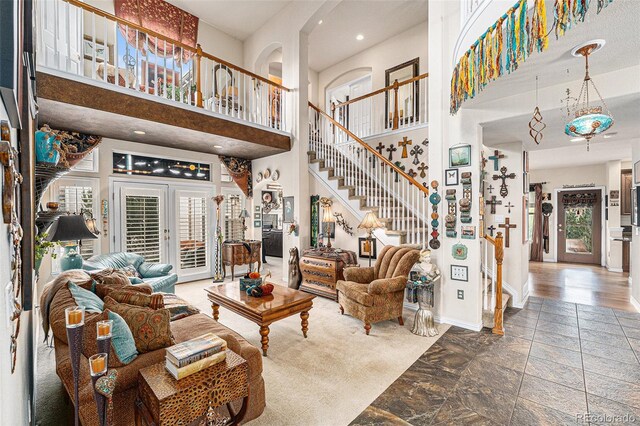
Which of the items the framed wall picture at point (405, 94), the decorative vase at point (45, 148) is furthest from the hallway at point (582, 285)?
the decorative vase at point (45, 148)

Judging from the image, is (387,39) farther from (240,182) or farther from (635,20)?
(635,20)

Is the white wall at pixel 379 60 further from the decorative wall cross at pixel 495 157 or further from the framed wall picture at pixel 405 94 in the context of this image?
the decorative wall cross at pixel 495 157

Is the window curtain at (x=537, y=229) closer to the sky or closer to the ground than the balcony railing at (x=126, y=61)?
closer to the ground

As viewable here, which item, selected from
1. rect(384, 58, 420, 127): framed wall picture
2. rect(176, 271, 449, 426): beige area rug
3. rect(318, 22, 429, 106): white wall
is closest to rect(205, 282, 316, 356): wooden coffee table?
rect(176, 271, 449, 426): beige area rug

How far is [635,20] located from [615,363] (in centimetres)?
304

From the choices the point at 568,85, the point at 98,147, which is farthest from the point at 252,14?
the point at 568,85

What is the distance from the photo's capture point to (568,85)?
313 centimetres

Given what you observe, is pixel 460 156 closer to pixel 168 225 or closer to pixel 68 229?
pixel 68 229

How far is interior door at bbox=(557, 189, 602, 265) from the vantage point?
321 inches

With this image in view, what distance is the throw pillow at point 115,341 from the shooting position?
1.68 m

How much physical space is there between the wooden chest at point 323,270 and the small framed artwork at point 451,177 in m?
1.98

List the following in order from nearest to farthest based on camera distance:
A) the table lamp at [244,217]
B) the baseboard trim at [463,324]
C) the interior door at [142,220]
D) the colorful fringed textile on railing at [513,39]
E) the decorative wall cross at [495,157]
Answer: the colorful fringed textile on railing at [513,39]
the baseboard trim at [463,324]
the decorative wall cross at [495,157]
the interior door at [142,220]
the table lamp at [244,217]

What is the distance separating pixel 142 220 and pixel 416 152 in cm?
542

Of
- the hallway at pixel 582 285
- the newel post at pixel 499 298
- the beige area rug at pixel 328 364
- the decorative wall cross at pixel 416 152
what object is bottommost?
the hallway at pixel 582 285
